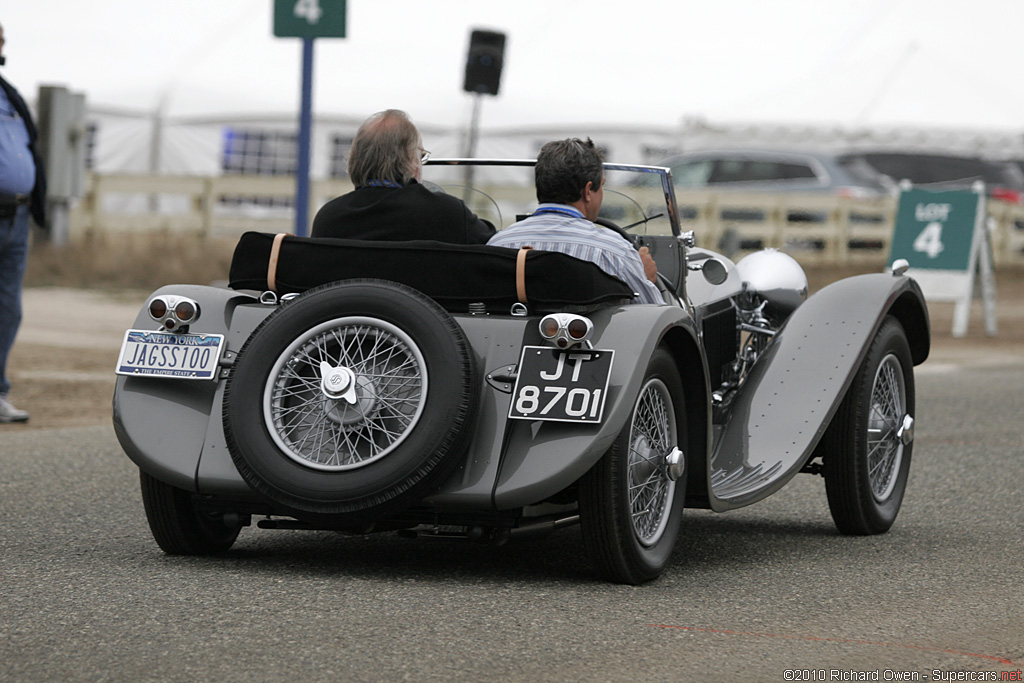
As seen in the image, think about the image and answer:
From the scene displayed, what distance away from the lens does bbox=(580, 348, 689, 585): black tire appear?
165 inches

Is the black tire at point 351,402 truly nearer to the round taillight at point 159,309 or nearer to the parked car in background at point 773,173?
the round taillight at point 159,309

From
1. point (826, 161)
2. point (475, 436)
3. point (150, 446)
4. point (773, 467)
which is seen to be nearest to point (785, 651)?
point (475, 436)

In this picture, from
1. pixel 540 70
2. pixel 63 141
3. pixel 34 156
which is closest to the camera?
pixel 34 156

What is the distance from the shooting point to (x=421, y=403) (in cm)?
413

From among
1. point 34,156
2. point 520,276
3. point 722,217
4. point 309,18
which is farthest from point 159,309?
point 722,217

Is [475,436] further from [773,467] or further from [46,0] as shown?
[46,0]

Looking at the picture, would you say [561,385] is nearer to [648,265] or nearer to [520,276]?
[520,276]

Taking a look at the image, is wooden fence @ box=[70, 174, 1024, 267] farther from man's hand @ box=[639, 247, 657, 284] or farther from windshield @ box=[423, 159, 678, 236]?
man's hand @ box=[639, 247, 657, 284]

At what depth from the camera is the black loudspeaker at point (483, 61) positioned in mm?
12789

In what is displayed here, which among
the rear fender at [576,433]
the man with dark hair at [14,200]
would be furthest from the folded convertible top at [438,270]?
the man with dark hair at [14,200]

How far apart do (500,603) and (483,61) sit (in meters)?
9.24

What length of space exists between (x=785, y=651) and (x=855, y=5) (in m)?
26.2

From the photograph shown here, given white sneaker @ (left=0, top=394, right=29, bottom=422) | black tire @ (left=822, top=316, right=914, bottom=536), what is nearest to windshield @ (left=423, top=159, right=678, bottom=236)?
black tire @ (left=822, top=316, right=914, bottom=536)

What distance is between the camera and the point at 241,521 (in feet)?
14.6
